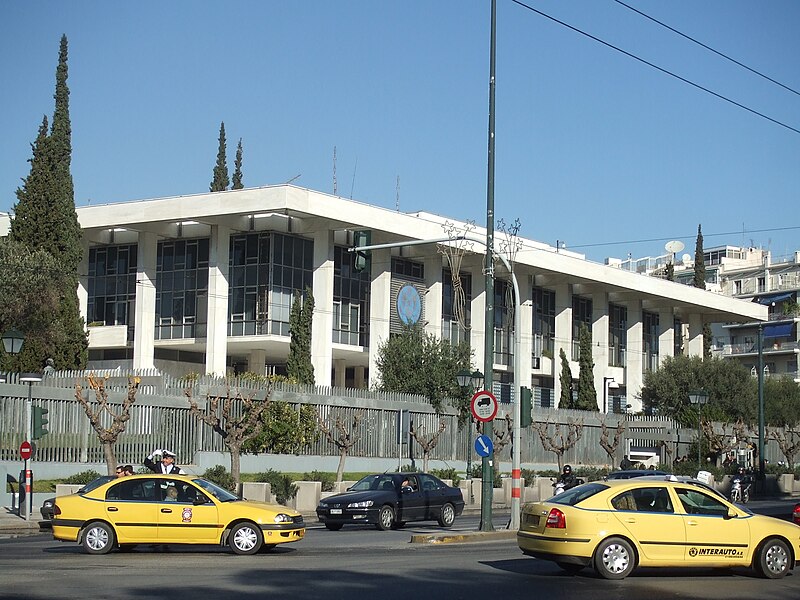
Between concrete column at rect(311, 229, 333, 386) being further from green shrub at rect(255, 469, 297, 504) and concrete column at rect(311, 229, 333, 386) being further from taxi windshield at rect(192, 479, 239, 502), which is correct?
taxi windshield at rect(192, 479, 239, 502)

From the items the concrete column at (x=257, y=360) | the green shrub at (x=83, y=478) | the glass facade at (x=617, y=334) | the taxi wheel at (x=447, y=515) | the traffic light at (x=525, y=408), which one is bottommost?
the taxi wheel at (x=447, y=515)

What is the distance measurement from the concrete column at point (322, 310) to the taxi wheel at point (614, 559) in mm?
42716

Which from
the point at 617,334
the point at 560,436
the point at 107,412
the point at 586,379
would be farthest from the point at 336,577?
the point at 617,334

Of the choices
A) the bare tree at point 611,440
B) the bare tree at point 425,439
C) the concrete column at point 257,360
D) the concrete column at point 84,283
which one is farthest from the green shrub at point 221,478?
the concrete column at point 84,283

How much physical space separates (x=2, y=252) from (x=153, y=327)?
1566 cm

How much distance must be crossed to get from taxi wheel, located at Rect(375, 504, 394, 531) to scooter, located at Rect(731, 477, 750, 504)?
2082cm

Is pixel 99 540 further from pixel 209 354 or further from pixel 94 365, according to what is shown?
Answer: pixel 94 365

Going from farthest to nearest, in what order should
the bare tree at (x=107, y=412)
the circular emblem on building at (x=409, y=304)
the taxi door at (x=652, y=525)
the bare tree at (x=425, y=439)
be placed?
the circular emblem on building at (x=409, y=304) < the bare tree at (x=425, y=439) < the bare tree at (x=107, y=412) < the taxi door at (x=652, y=525)

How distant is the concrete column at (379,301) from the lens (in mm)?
62156

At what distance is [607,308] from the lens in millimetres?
81438

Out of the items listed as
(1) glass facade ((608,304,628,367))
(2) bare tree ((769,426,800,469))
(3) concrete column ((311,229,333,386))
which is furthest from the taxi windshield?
(1) glass facade ((608,304,628,367))

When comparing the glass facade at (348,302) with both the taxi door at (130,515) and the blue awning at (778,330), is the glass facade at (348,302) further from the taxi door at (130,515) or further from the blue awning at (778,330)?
the blue awning at (778,330)

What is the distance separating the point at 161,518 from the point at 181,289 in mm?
43671

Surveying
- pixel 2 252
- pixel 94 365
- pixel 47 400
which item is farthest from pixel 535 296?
pixel 47 400
